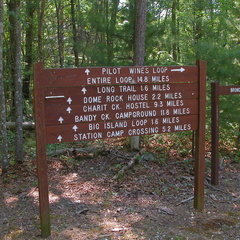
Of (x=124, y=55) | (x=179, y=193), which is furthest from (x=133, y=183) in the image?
(x=124, y=55)

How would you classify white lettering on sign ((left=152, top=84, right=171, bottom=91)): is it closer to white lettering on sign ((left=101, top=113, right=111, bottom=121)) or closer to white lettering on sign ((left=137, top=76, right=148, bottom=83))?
white lettering on sign ((left=137, top=76, right=148, bottom=83))

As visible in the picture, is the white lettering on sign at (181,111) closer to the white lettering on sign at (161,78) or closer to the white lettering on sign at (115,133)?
the white lettering on sign at (161,78)

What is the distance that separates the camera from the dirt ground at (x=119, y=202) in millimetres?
3891

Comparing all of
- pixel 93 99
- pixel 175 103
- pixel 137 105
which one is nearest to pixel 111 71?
pixel 93 99

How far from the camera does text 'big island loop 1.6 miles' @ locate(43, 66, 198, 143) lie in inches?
144

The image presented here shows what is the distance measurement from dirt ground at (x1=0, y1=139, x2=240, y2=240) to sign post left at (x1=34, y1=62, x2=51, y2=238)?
248 millimetres

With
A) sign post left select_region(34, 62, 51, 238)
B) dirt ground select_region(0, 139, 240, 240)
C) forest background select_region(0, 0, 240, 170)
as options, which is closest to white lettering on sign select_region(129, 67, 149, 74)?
sign post left select_region(34, 62, 51, 238)

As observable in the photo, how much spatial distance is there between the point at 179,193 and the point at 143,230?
1672mm

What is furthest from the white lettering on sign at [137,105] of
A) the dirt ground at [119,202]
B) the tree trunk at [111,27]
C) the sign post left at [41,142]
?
the tree trunk at [111,27]

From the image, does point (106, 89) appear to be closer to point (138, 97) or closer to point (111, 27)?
point (138, 97)

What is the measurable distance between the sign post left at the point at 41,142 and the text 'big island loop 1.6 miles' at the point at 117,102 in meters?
0.07

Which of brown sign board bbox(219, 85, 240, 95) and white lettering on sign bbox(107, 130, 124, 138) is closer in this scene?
white lettering on sign bbox(107, 130, 124, 138)

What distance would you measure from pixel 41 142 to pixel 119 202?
6.42ft

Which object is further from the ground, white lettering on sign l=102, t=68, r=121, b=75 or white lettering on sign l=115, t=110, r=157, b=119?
white lettering on sign l=102, t=68, r=121, b=75
